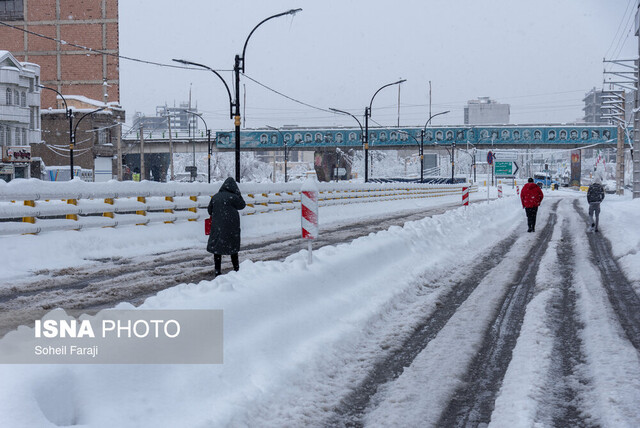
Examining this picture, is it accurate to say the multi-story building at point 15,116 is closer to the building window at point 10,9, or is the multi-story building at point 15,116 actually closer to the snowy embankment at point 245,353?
the building window at point 10,9

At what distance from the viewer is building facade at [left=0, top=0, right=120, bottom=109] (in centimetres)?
8050

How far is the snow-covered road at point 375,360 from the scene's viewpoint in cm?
432

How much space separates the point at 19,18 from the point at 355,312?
87028 mm

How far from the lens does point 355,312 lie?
790 cm

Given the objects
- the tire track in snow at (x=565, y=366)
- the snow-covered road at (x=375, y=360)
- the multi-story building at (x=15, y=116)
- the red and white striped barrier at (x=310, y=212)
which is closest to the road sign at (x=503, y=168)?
the multi-story building at (x=15, y=116)

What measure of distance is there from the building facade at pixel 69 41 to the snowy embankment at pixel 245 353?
3023 inches

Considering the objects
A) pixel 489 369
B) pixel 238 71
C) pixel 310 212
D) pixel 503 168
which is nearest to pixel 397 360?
pixel 489 369

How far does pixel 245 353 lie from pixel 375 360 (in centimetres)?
126

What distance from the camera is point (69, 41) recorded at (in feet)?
264

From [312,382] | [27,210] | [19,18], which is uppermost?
[19,18]

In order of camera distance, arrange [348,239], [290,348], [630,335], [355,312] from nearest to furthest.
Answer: [290,348]
[630,335]
[355,312]
[348,239]

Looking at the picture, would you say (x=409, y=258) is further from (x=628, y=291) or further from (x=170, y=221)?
(x=170, y=221)

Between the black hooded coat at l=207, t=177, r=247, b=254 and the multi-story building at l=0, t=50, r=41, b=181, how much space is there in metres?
50.0

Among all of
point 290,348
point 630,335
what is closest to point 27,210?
point 290,348
